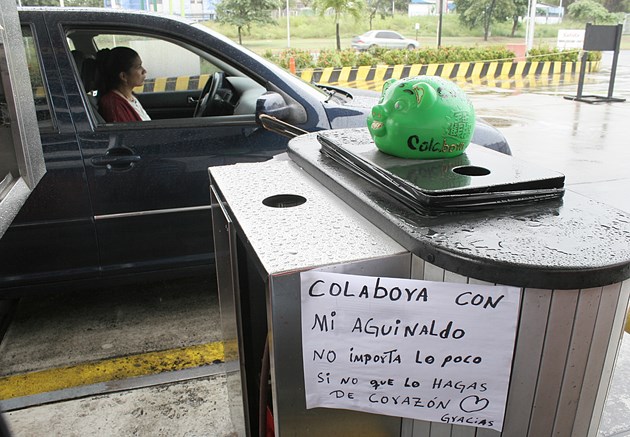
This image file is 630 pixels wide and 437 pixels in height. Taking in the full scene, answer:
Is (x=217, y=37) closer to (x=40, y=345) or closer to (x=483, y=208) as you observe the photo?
(x=40, y=345)

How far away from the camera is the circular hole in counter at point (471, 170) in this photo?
1452 mm

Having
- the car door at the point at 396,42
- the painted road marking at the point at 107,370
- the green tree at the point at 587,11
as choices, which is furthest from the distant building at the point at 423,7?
the painted road marking at the point at 107,370

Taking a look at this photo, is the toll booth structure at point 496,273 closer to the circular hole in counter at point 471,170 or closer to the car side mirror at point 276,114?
the circular hole in counter at point 471,170

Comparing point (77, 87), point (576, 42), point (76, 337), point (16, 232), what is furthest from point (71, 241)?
point (576, 42)

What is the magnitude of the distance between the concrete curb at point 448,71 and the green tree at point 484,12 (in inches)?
487

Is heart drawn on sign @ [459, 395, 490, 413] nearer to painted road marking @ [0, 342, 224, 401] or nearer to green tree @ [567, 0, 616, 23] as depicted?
painted road marking @ [0, 342, 224, 401]

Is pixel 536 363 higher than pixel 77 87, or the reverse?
pixel 77 87

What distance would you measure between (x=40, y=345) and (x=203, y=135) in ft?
4.34

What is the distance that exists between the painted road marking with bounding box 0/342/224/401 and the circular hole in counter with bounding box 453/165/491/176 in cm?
168

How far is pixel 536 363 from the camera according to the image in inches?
45.9

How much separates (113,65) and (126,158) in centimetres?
83

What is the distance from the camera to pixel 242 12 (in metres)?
23.6

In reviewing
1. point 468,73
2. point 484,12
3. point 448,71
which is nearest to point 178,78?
point 448,71

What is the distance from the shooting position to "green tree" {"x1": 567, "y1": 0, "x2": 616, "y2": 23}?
108 feet
